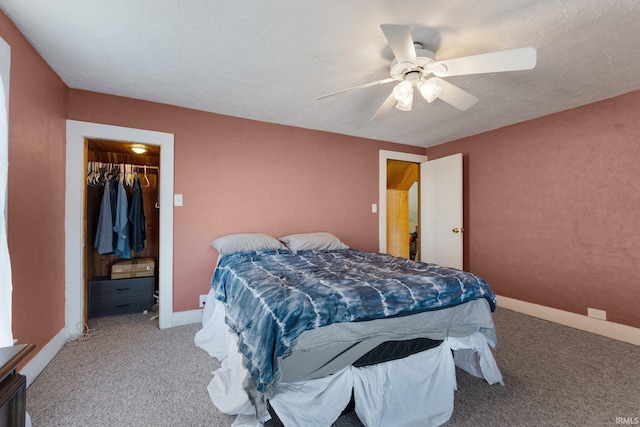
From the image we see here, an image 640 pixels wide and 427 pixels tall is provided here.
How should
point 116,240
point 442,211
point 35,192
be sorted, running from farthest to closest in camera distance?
point 442,211 < point 116,240 < point 35,192

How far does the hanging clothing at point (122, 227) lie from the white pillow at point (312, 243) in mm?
1777

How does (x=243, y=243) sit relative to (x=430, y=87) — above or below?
below

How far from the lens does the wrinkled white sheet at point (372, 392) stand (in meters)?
1.37

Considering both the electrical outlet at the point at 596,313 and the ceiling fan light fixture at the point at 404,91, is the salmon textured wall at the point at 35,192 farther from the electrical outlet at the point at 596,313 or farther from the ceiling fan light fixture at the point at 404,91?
the electrical outlet at the point at 596,313

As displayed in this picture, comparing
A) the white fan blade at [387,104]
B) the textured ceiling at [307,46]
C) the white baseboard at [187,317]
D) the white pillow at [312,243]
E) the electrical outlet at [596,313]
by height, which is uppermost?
the textured ceiling at [307,46]

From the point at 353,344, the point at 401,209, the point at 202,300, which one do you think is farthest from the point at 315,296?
the point at 401,209

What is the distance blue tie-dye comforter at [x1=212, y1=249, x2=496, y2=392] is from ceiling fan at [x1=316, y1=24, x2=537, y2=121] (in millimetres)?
1200

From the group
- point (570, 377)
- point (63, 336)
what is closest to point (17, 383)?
point (63, 336)

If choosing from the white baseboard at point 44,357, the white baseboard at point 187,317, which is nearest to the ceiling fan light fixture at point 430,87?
the white baseboard at point 187,317

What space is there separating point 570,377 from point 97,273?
4616 millimetres

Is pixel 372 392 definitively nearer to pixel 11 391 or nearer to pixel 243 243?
pixel 11 391

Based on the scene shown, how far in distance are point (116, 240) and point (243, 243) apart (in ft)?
5.25

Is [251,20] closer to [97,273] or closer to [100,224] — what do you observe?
[100,224]

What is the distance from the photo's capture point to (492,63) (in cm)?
161
